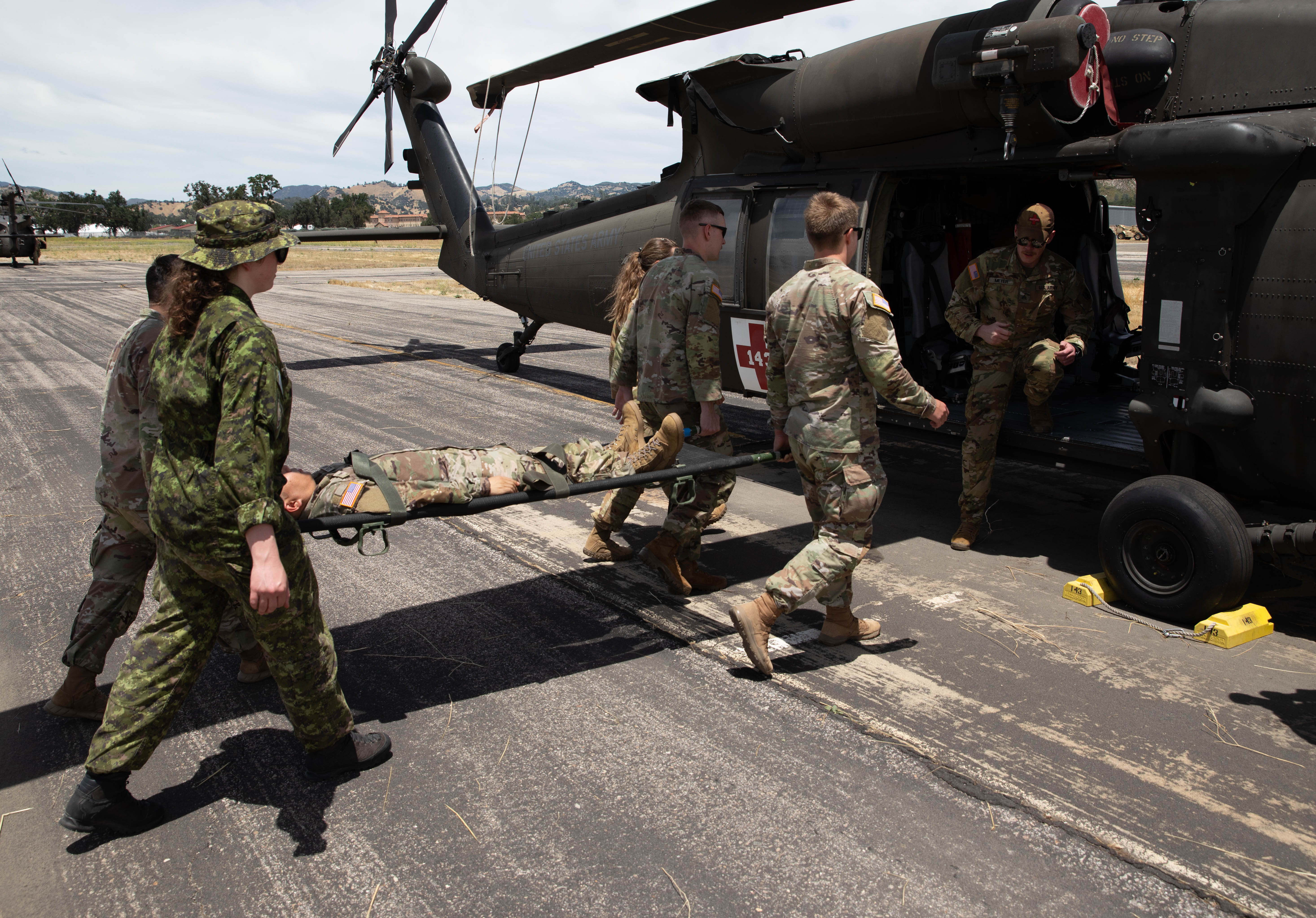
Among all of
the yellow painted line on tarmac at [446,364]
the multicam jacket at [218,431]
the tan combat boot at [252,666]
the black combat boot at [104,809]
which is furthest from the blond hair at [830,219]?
the yellow painted line on tarmac at [446,364]

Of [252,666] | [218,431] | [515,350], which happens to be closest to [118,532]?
[252,666]

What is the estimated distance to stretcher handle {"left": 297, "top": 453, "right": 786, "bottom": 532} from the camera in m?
3.39

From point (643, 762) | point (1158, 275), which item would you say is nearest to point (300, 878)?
point (643, 762)

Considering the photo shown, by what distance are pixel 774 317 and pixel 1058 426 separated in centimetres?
289

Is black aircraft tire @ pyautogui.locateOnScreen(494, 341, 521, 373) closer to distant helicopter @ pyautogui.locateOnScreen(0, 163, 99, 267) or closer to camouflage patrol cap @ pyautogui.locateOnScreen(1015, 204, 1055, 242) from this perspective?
camouflage patrol cap @ pyautogui.locateOnScreen(1015, 204, 1055, 242)

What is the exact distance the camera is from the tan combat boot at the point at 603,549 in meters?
5.46

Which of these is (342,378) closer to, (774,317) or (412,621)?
(412,621)

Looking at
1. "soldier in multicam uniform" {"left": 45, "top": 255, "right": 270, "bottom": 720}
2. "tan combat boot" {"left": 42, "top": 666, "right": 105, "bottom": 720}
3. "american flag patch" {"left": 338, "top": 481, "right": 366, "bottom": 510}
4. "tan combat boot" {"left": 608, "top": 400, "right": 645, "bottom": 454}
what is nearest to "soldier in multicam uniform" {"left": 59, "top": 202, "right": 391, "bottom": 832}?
"american flag patch" {"left": 338, "top": 481, "right": 366, "bottom": 510}

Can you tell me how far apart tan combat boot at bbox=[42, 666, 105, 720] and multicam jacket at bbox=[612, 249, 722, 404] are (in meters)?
2.86

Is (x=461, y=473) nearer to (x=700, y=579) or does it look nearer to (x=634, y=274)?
(x=700, y=579)

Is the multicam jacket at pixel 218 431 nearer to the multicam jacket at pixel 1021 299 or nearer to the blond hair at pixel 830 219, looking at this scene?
the blond hair at pixel 830 219

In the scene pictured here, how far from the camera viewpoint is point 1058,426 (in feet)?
20.2

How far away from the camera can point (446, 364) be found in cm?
1341

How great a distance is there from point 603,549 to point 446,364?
339 inches
